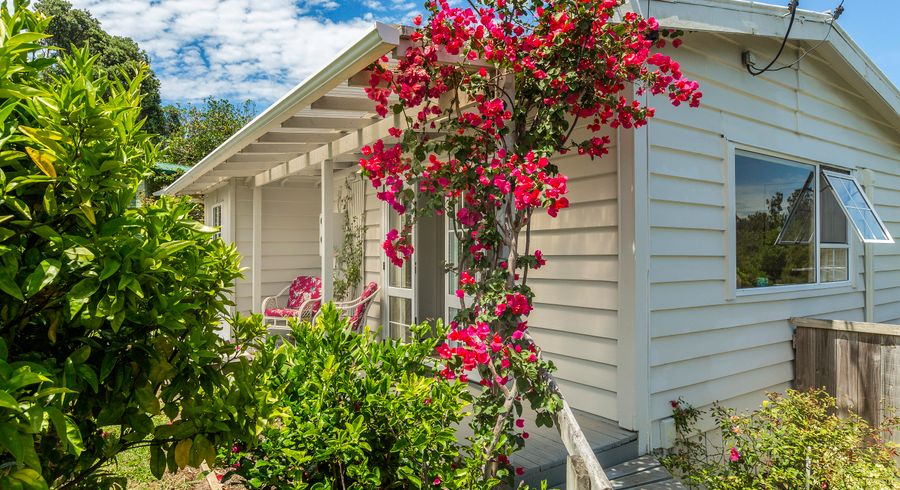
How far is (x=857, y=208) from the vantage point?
5.46 m

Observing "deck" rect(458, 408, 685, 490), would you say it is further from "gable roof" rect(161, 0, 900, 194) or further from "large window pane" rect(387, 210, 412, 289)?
"large window pane" rect(387, 210, 412, 289)

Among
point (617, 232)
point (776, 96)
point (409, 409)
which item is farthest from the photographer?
point (776, 96)

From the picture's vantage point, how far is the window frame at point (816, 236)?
425 cm

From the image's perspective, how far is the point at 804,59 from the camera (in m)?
5.15

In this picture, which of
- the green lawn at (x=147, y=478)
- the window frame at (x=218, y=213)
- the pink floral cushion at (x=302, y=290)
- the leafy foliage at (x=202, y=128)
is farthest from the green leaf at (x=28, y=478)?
the leafy foliage at (x=202, y=128)

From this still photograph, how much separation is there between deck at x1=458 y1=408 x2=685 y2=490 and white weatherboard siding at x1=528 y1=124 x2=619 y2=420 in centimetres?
21

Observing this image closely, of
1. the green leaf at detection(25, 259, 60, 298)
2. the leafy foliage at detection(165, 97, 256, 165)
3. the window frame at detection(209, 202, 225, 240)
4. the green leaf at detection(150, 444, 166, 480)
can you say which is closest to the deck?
the green leaf at detection(150, 444, 166, 480)

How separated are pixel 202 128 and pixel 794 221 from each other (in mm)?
18606

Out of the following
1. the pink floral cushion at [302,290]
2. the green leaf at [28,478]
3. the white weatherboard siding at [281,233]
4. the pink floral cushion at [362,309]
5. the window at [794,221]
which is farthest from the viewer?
the white weatherboard siding at [281,233]

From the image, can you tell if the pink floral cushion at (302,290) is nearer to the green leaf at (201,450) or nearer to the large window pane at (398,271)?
the large window pane at (398,271)

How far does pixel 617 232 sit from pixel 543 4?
1494 millimetres

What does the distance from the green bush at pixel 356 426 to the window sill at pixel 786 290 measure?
10.0 ft

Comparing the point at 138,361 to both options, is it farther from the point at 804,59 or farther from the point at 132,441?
the point at 804,59

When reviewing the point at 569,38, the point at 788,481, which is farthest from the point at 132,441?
the point at 788,481
